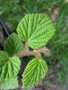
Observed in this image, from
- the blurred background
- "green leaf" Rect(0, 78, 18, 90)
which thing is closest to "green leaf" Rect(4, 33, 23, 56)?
"green leaf" Rect(0, 78, 18, 90)

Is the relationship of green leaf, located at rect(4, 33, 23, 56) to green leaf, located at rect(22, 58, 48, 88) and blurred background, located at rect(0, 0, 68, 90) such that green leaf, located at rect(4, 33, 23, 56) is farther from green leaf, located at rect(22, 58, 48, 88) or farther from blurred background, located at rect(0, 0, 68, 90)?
blurred background, located at rect(0, 0, 68, 90)

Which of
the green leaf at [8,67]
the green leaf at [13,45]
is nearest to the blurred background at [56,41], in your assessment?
the green leaf at [13,45]

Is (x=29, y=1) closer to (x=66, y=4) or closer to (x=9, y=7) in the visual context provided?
(x=9, y=7)

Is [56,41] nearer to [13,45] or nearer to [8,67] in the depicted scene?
[13,45]

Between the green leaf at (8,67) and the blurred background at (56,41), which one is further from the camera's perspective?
the blurred background at (56,41)

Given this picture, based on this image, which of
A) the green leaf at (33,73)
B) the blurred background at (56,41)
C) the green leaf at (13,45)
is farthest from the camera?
the blurred background at (56,41)

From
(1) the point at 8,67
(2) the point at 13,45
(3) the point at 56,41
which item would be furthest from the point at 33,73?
(3) the point at 56,41

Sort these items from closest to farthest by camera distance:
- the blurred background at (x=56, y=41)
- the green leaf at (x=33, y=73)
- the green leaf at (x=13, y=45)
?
1. the green leaf at (x=33, y=73)
2. the green leaf at (x=13, y=45)
3. the blurred background at (x=56, y=41)

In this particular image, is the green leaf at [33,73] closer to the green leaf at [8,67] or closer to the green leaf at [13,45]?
the green leaf at [8,67]
